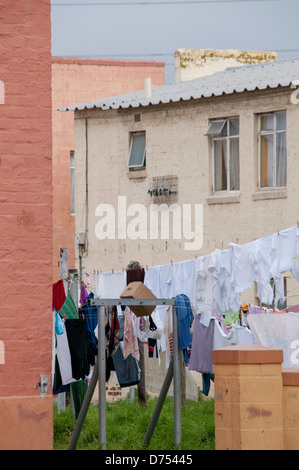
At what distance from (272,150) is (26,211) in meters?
10.8

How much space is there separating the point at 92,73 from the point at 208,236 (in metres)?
8.83

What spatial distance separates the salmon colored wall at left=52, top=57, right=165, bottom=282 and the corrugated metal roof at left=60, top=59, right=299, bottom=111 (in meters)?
3.00

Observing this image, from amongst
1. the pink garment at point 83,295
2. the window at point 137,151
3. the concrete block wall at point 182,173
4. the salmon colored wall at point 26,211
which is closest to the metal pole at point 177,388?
the salmon colored wall at point 26,211

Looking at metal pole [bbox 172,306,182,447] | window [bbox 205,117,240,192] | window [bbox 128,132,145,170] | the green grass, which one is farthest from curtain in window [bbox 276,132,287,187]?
metal pole [bbox 172,306,182,447]

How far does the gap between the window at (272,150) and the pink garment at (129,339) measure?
783 centimetres

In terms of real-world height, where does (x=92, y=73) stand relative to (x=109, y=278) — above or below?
above

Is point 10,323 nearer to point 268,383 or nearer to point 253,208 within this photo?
point 268,383

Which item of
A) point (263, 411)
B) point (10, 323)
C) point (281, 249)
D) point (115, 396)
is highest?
point (281, 249)

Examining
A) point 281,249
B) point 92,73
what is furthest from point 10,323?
point 92,73

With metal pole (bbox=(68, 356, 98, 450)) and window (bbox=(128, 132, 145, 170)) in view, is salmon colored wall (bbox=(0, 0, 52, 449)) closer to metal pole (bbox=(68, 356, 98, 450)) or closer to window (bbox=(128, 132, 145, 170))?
metal pole (bbox=(68, 356, 98, 450))

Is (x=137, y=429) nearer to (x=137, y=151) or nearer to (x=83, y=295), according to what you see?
(x=83, y=295)

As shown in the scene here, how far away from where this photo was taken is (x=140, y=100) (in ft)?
72.8

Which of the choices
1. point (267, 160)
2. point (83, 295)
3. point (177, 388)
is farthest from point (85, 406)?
point (267, 160)

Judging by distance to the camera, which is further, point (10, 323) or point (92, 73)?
point (92, 73)
